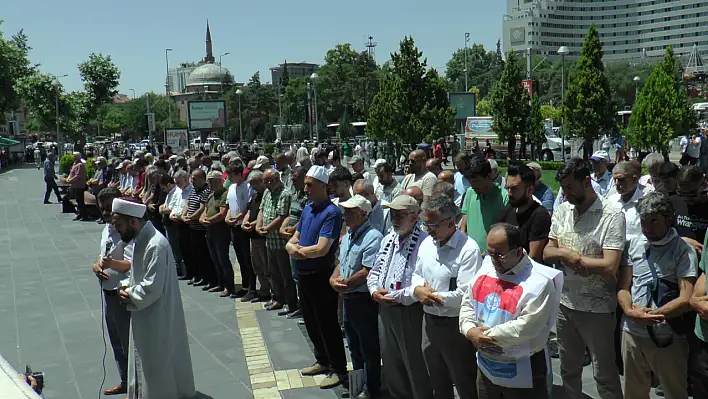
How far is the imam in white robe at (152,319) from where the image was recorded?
16.2ft

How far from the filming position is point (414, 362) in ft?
15.4

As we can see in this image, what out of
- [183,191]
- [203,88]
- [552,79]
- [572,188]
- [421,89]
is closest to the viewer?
[572,188]

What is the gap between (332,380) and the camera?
5.70 m

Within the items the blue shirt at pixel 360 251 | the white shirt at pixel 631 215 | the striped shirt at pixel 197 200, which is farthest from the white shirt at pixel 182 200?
the white shirt at pixel 631 215

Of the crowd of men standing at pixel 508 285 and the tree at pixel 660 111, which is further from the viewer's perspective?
the tree at pixel 660 111

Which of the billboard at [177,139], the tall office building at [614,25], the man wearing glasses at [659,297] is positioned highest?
the tall office building at [614,25]

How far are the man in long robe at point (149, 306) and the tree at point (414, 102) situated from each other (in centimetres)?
2150

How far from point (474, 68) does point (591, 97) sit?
319 feet

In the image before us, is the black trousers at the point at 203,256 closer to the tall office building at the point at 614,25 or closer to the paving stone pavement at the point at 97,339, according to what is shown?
the paving stone pavement at the point at 97,339

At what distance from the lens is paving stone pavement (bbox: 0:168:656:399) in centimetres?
587

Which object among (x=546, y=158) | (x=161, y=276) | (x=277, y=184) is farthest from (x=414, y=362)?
(x=546, y=158)

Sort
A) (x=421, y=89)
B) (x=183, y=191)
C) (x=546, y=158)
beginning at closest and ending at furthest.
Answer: (x=183, y=191)
(x=421, y=89)
(x=546, y=158)

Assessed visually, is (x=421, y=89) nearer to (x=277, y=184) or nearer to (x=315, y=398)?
(x=277, y=184)

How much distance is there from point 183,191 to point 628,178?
254 inches
